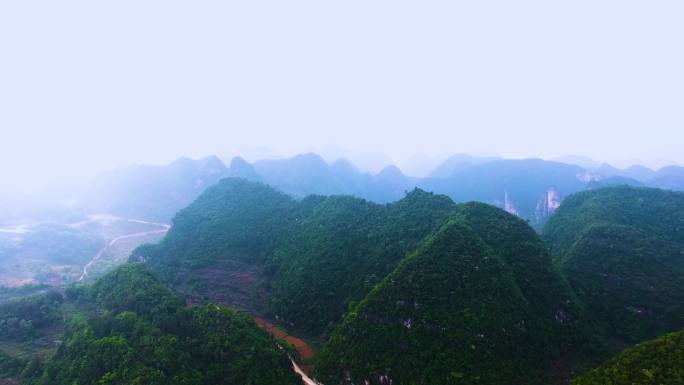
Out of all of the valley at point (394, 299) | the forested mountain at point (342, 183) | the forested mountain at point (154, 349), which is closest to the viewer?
the forested mountain at point (154, 349)

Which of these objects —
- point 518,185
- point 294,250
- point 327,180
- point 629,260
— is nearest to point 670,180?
point 518,185

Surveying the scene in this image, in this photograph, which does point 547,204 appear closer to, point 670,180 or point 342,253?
A: point 670,180

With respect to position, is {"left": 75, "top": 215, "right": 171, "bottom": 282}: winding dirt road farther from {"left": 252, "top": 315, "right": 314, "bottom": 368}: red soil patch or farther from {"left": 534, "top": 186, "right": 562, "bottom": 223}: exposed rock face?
{"left": 534, "top": 186, "right": 562, "bottom": 223}: exposed rock face

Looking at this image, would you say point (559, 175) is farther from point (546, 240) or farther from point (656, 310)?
point (656, 310)

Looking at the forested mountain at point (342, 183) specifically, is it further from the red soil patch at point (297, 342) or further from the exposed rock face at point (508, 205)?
the red soil patch at point (297, 342)

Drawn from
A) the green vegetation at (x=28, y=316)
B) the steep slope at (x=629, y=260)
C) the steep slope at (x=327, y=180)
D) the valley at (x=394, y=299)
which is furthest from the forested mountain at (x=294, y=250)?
the steep slope at (x=327, y=180)

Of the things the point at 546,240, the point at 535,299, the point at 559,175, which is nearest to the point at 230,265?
the point at 535,299
